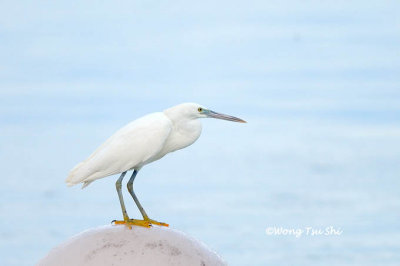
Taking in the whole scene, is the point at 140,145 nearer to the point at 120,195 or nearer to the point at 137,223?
the point at 120,195

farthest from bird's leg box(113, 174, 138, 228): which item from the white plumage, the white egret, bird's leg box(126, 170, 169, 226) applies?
the white plumage

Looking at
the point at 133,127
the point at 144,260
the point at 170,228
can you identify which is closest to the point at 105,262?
the point at 144,260

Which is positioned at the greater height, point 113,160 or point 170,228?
point 113,160

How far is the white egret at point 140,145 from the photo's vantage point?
29.7ft

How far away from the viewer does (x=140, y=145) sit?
29.6 ft

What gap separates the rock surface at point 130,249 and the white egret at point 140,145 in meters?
0.37

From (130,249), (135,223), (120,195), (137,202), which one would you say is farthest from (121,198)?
(130,249)

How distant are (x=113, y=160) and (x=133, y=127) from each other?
1.71 feet

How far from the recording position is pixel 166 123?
9211 millimetres

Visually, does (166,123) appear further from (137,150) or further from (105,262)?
(105,262)

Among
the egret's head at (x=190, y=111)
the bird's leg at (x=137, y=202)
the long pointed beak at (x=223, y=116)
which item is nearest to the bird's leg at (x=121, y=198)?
the bird's leg at (x=137, y=202)

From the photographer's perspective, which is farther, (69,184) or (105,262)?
(69,184)

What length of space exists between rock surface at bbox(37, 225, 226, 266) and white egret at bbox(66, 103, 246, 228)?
0.37m

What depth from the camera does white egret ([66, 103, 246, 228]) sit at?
9.05m
